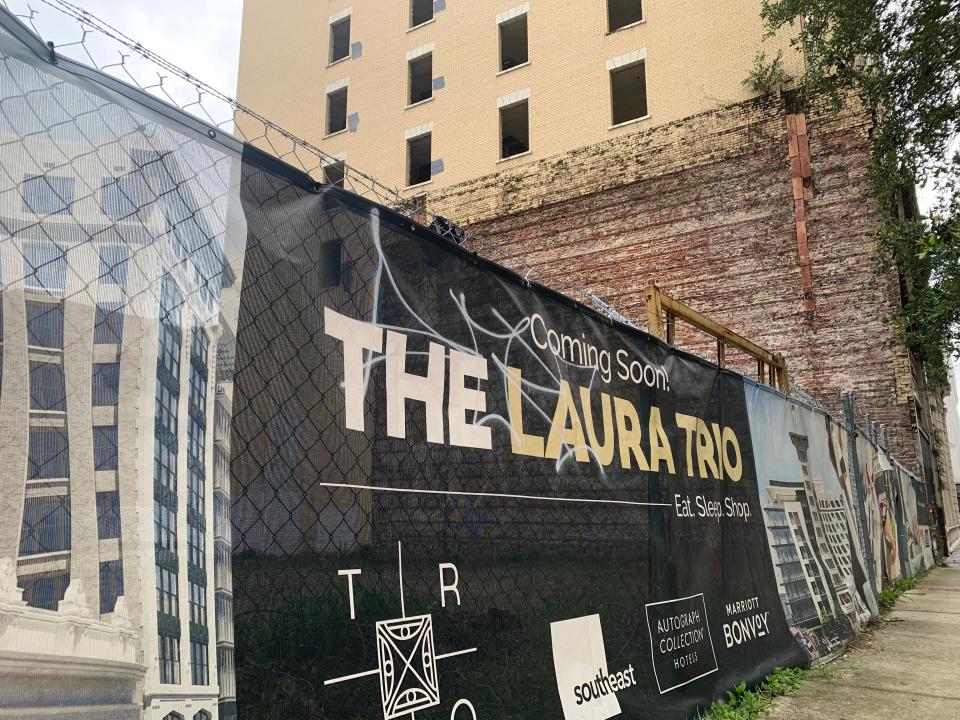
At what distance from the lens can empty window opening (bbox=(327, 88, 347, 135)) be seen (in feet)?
77.7

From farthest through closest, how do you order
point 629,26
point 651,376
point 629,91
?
point 629,91
point 629,26
point 651,376

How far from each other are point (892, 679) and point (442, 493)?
4559mm

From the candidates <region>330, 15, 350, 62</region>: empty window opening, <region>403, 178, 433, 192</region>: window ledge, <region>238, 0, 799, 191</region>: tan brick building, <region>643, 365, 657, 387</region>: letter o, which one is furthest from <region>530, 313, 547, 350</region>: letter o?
<region>330, 15, 350, 62</region>: empty window opening

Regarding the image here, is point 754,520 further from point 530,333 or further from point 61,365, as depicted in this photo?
point 61,365

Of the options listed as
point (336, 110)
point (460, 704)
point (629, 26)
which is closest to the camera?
point (460, 704)

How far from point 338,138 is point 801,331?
15.5m

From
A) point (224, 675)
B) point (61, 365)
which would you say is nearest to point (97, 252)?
point (61, 365)

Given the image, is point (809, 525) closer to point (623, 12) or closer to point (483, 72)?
point (483, 72)

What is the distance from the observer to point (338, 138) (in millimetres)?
23188

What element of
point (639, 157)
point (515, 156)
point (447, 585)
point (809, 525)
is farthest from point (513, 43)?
point (447, 585)

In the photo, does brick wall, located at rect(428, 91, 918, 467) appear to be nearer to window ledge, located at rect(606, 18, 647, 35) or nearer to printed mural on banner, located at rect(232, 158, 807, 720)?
window ledge, located at rect(606, 18, 647, 35)

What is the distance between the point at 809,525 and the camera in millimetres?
6383

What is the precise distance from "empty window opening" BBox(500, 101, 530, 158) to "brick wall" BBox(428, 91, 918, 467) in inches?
77.9

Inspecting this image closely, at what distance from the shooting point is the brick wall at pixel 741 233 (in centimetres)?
1523
